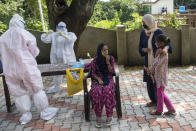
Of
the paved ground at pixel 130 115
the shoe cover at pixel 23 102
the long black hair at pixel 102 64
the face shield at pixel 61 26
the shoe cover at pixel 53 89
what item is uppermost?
the face shield at pixel 61 26

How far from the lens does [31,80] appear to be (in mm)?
3939

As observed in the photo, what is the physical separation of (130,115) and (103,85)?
0.86 m

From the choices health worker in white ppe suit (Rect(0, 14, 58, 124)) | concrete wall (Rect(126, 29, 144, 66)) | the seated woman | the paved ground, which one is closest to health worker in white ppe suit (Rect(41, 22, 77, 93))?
the paved ground

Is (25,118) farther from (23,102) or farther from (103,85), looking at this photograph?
(103,85)

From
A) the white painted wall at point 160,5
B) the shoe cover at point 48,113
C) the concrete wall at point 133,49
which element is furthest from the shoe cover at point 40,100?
the white painted wall at point 160,5

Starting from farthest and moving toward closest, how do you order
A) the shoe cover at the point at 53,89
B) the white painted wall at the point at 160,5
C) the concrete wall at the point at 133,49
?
the white painted wall at the point at 160,5 → the concrete wall at the point at 133,49 → the shoe cover at the point at 53,89

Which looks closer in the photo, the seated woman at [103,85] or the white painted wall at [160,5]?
the seated woman at [103,85]

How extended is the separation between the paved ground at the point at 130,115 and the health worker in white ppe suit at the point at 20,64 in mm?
416

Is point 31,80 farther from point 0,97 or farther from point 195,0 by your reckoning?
point 195,0

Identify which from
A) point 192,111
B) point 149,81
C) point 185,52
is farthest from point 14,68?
point 185,52

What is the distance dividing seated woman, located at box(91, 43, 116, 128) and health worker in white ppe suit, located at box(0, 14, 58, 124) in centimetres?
104

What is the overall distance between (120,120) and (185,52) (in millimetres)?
4925

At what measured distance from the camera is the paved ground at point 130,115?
12.4 ft

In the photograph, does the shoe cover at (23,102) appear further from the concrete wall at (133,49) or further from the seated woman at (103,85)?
the concrete wall at (133,49)
